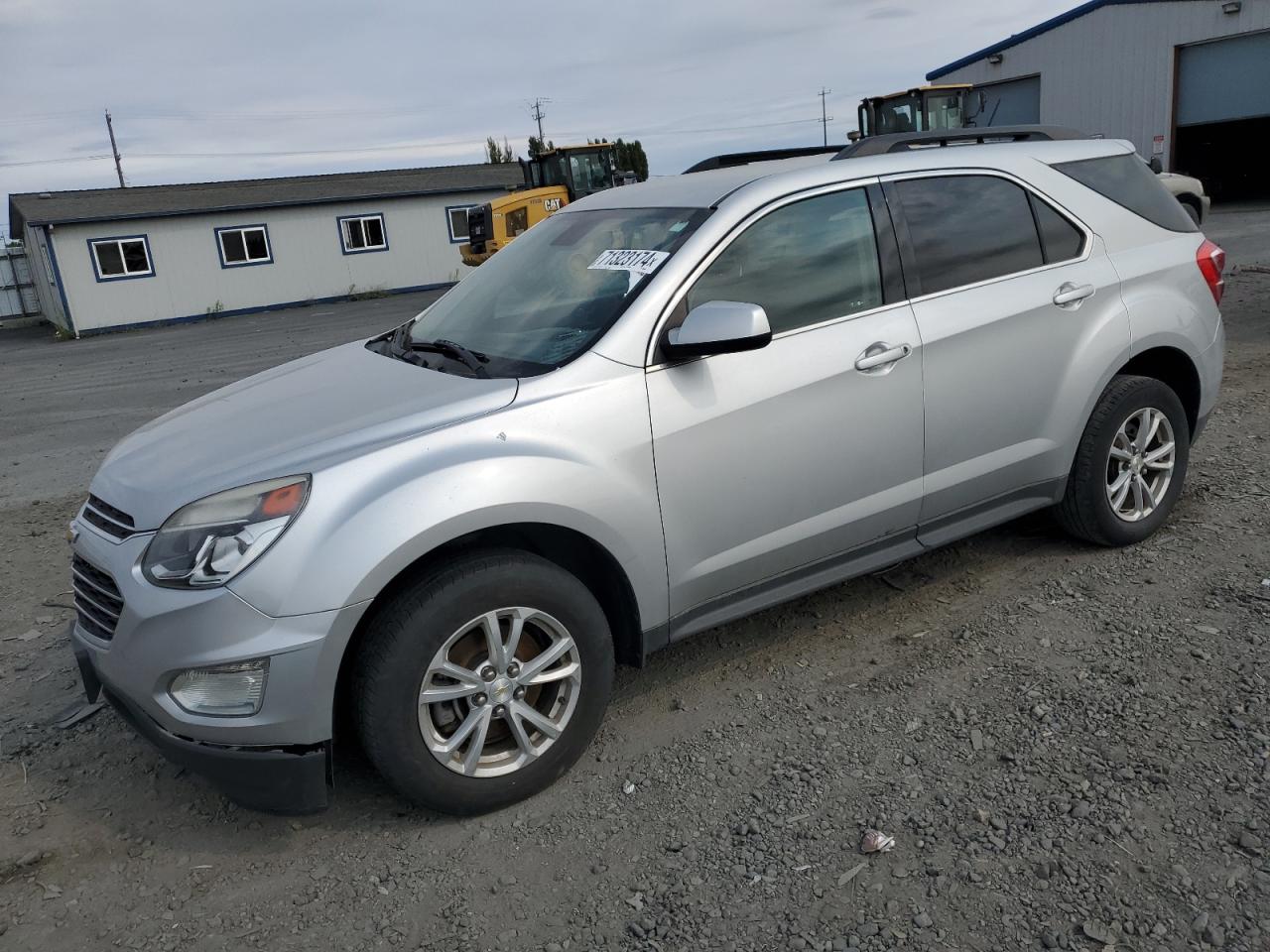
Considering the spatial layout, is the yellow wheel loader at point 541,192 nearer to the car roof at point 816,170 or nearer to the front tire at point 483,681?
the car roof at point 816,170

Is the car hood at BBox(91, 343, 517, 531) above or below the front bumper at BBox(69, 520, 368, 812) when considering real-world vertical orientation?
above

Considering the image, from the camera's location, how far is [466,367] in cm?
343

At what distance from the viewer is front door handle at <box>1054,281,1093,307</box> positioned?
4.10m

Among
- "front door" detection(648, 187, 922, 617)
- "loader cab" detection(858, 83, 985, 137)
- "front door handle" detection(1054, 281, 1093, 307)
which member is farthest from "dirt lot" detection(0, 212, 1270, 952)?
"loader cab" detection(858, 83, 985, 137)

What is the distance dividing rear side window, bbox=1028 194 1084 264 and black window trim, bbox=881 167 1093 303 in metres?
0.01

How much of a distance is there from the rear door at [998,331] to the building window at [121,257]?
2813 centimetres

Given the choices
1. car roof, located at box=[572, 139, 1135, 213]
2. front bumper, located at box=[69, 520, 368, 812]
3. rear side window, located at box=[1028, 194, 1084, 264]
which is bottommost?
front bumper, located at box=[69, 520, 368, 812]

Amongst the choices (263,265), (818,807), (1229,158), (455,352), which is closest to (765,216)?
(455,352)

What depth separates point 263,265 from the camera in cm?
2930

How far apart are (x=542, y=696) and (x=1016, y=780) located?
1477 mm

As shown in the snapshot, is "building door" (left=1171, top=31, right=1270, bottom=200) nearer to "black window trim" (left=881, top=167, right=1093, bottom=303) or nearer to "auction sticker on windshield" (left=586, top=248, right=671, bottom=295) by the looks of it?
"black window trim" (left=881, top=167, right=1093, bottom=303)

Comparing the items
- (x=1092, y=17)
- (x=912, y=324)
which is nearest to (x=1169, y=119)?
(x=1092, y=17)

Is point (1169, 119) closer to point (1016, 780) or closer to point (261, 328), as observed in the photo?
point (261, 328)

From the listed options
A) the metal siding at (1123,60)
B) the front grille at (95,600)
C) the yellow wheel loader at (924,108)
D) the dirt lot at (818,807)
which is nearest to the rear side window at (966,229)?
the dirt lot at (818,807)
